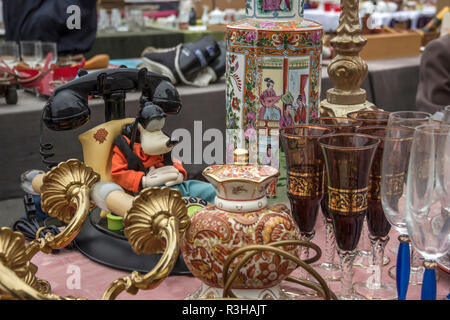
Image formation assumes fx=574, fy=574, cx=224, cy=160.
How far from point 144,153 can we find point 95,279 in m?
0.20

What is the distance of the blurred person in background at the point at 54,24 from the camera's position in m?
2.07

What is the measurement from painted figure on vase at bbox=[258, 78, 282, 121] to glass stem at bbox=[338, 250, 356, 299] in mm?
351

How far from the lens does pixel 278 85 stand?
3.16ft

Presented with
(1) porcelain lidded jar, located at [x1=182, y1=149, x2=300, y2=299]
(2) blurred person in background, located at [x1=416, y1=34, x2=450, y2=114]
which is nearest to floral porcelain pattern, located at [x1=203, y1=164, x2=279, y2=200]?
(1) porcelain lidded jar, located at [x1=182, y1=149, x2=300, y2=299]

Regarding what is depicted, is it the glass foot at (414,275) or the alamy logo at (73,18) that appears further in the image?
the alamy logo at (73,18)

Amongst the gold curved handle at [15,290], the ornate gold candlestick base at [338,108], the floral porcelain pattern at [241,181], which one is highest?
the ornate gold candlestick base at [338,108]

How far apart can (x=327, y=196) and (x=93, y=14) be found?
5.91 feet

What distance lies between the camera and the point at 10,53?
6.24ft

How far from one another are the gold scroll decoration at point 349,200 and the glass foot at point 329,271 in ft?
0.48

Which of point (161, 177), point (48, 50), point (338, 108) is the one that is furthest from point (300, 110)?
point (48, 50)

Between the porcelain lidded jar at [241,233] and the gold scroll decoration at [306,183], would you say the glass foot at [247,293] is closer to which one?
the porcelain lidded jar at [241,233]

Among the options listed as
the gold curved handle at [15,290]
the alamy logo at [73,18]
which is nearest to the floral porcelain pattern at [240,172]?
the gold curved handle at [15,290]

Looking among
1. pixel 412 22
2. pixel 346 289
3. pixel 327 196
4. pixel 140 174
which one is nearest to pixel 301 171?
pixel 327 196
